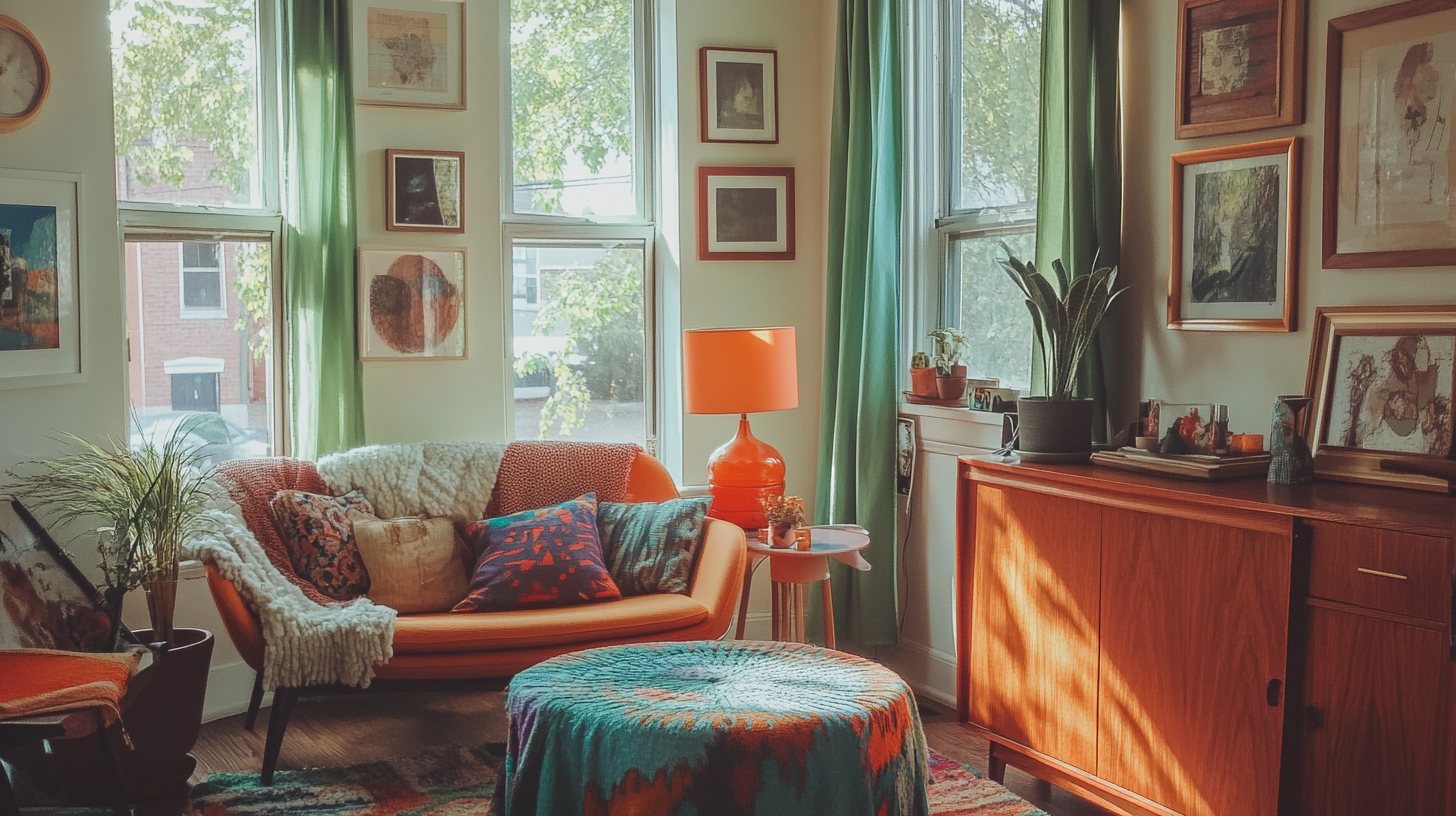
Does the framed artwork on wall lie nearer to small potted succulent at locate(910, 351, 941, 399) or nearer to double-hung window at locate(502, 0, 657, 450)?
double-hung window at locate(502, 0, 657, 450)

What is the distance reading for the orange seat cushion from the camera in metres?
3.23

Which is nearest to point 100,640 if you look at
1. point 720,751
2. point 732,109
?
point 720,751

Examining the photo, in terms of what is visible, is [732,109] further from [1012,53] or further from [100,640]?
[100,640]

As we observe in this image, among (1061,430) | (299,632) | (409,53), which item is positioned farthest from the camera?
(409,53)

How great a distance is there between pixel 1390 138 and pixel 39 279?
3.35 meters

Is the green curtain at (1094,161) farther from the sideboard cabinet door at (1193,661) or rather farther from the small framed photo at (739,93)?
the small framed photo at (739,93)

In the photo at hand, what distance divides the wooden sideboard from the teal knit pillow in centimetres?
85

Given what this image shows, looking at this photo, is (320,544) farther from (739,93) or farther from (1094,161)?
(1094,161)

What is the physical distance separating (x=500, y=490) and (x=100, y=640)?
1235 mm

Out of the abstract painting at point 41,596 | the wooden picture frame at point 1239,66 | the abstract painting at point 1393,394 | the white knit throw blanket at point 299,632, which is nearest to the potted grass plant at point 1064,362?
the wooden picture frame at point 1239,66

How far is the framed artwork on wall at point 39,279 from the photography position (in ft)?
10.4

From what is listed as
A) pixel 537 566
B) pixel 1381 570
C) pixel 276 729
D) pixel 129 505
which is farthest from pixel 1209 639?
pixel 129 505

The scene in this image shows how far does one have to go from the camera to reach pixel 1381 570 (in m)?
2.17

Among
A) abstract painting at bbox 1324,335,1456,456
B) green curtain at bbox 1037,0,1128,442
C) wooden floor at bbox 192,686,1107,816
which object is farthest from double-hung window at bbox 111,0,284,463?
abstract painting at bbox 1324,335,1456,456
